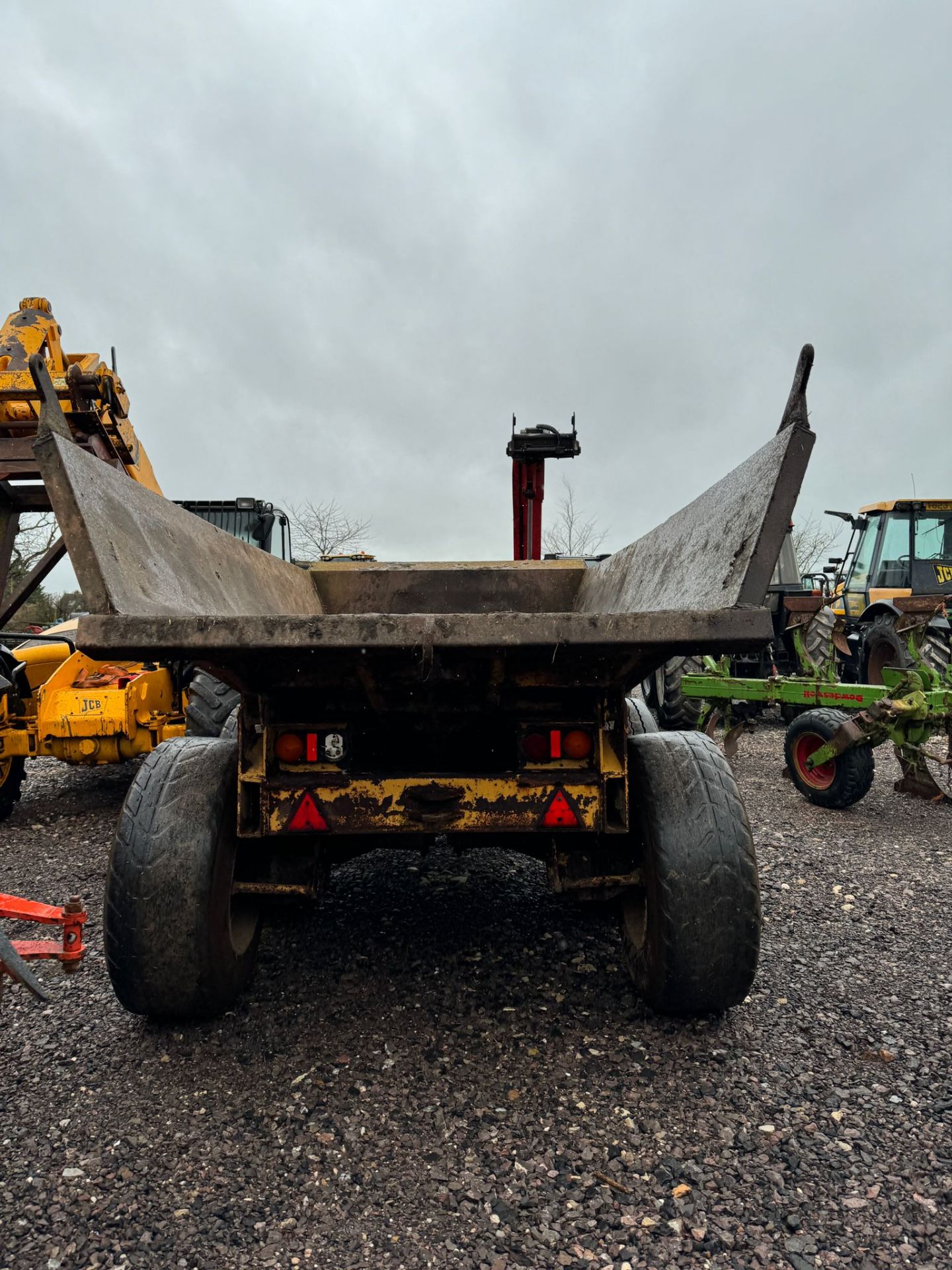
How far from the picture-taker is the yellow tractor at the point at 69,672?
4.70m

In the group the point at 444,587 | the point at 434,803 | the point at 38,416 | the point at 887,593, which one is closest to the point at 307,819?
the point at 434,803

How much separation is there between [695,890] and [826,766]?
12.0ft

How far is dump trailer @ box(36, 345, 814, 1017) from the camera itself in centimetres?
179

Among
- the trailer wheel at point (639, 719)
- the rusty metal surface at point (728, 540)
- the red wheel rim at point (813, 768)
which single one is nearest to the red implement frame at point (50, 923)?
the rusty metal surface at point (728, 540)

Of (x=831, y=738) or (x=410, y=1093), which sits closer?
(x=410, y=1093)

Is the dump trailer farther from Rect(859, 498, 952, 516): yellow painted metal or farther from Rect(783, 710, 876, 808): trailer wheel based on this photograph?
Rect(859, 498, 952, 516): yellow painted metal

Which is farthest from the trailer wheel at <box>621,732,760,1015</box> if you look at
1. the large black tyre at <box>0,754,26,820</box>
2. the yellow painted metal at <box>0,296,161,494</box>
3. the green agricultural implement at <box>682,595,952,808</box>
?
the large black tyre at <box>0,754,26,820</box>

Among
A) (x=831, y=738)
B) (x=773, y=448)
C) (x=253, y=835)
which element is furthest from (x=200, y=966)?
(x=831, y=738)

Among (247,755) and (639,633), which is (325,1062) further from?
(639,633)

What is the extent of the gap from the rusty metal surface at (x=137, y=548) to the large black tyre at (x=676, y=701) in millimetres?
5951

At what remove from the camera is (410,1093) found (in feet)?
6.68

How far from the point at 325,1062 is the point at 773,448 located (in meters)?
2.07

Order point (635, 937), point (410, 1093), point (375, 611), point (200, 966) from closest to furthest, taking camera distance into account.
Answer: point (410, 1093), point (200, 966), point (635, 937), point (375, 611)

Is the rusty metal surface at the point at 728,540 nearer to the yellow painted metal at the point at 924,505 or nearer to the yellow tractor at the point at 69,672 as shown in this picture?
the yellow tractor at the point at 69,672
